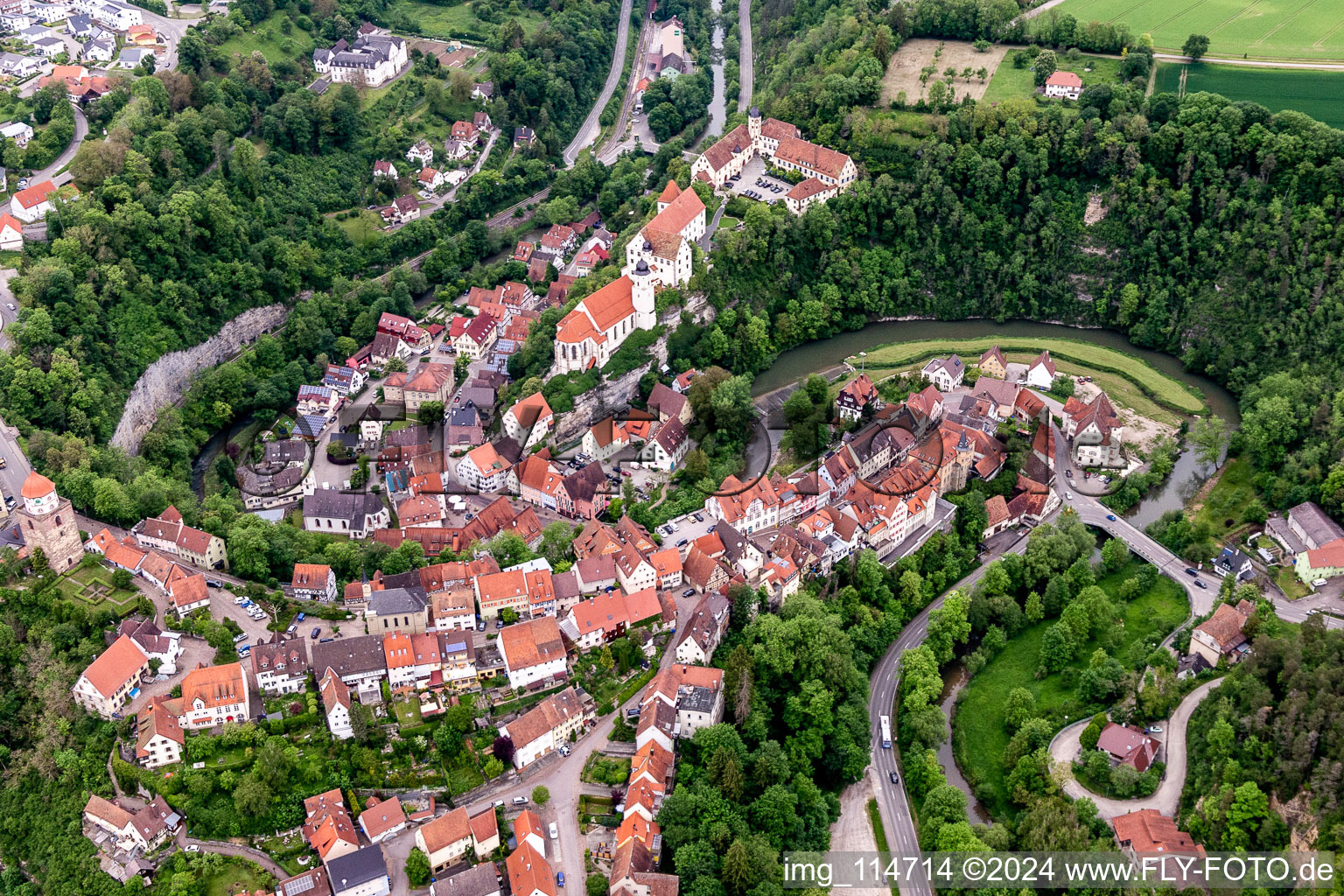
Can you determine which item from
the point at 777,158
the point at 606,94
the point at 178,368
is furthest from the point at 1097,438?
the point at 606,94

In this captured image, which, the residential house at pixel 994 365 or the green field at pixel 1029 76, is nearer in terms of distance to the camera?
the residential house at pixel 994 365

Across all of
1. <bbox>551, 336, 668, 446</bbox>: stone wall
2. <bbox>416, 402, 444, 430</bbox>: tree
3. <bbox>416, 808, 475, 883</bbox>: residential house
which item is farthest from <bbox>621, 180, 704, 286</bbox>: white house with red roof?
<bbox>416, 808, 475, 883</bbox>: residential house

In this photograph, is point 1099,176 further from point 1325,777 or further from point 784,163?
point 1325,777

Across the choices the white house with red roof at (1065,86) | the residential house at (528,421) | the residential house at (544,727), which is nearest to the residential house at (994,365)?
the white house with red roof at (1065,86)

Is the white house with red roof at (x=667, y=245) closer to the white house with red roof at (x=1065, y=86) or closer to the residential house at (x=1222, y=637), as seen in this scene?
the white house with red roof at (x=1065, y=86)

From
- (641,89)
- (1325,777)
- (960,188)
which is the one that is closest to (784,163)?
(960,188)

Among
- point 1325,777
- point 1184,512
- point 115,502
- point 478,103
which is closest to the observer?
point 1325,777
